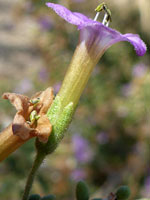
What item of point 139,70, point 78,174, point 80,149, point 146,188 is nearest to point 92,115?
point 80,149

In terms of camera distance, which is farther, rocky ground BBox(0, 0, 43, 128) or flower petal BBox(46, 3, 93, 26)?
rocky ground BBox(0, 0, 43, 128)

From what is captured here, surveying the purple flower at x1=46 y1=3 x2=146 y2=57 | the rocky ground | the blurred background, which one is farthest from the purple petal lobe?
the rocky ground

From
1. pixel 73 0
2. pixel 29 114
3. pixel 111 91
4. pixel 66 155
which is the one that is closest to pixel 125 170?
pixel 66 155

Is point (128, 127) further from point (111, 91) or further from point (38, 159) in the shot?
point (38, 159)

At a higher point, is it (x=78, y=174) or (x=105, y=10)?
(x=105, y=10)

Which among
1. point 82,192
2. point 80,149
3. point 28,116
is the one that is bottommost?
point 80,149

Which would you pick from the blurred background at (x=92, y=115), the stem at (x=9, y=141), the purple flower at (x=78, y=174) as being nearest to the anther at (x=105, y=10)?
the stem at (x=9, y=141)

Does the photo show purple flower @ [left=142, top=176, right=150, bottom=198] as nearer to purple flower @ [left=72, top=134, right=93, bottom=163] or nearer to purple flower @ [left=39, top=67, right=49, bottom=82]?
purple flower @ [left=72, top=134, right=93, bottom=163]

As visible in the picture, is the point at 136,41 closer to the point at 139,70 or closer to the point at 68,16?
the point at 68,16
